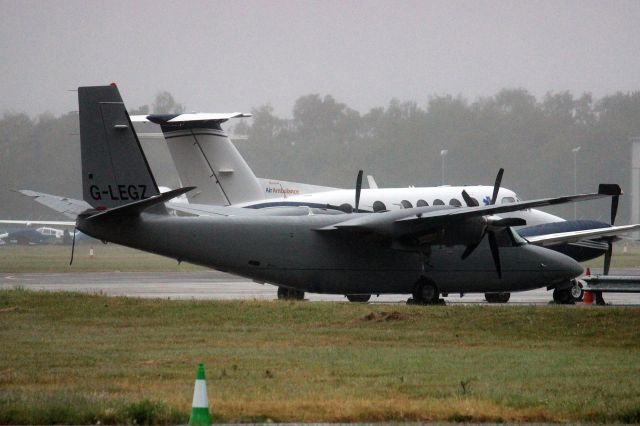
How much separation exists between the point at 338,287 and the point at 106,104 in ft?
23.9

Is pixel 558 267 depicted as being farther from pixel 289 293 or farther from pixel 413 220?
pixel 289 293

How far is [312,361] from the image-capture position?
17.5 m

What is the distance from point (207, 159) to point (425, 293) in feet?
41.7

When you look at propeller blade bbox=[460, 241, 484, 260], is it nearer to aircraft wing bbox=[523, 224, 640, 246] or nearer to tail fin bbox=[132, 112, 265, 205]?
aircraft wing bbox=[523, 224, 640, 246]

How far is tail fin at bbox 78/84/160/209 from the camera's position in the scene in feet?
82.9

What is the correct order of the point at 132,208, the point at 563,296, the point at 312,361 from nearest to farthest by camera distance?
1. the point at 312,361
2. the point at 132,208
3. the point at 563,296

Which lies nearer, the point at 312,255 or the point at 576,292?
the point at 312,255

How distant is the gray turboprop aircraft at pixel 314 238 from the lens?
25.4 metres

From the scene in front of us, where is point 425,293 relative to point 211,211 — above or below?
below

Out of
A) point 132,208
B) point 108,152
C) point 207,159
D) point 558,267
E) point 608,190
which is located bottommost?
point 558,267

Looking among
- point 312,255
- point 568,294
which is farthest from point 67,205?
point 568,294

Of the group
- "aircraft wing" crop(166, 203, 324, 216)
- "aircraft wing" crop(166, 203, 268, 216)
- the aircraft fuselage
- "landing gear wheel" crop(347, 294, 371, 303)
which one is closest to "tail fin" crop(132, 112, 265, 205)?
"aircraft wing" crop(166, 203, 324, 216)

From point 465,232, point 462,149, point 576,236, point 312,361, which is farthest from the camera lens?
point 462,149

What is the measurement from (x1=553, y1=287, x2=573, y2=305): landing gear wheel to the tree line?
57898 millimetres
